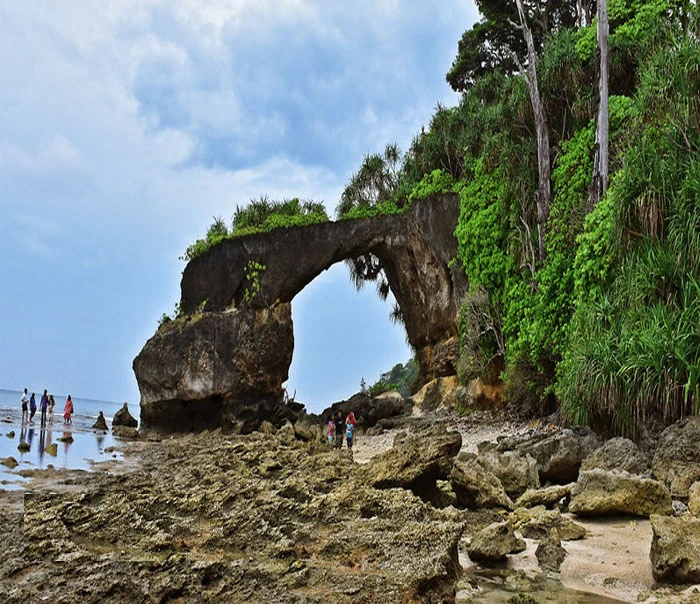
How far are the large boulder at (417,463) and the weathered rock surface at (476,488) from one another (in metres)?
0.15

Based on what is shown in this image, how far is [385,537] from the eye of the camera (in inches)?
122

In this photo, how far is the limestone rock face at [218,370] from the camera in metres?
19.7

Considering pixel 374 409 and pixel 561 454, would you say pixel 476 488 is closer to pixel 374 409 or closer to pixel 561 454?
pixel 561 454

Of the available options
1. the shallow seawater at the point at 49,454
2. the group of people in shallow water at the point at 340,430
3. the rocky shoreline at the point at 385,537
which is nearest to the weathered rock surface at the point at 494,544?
the rocky shoreline at the point at 385,537

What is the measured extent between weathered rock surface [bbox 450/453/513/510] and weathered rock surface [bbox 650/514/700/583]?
200 cm

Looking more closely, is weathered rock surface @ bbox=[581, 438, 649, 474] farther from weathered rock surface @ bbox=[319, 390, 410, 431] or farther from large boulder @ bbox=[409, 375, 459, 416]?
weathered rock surface @ bbox=[319, 390, 410, 431]

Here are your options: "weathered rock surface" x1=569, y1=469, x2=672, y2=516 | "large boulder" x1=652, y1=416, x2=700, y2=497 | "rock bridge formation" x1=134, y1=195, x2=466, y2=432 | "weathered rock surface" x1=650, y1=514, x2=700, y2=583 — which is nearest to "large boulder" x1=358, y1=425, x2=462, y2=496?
"weathered rock surface" x1=569, y1=469, x2=672, y2=516

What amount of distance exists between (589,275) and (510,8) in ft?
46.8

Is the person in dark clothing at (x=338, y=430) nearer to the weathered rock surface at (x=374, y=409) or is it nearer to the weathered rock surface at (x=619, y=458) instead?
the weathered rock surface at (x=374, y=409)

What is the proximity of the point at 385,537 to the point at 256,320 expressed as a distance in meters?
17.3

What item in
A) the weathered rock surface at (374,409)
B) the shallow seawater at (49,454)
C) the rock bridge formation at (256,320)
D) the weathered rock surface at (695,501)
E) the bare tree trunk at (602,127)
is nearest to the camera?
the weathered rock surface at (695,501)

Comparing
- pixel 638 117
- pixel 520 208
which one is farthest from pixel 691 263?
pixel 520 208

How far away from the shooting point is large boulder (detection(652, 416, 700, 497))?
5321mm

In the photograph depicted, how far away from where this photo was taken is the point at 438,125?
19.3 m
